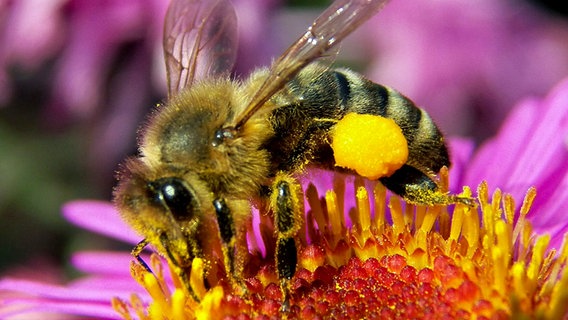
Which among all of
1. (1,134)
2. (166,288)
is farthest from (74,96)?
(166,288)

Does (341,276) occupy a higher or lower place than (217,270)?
lower

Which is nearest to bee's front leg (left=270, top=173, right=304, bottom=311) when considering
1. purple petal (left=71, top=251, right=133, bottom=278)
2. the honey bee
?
the honey bee

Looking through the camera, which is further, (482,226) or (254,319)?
(482,226)

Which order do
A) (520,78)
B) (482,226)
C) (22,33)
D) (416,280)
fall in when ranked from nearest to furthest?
1. (416,280)
2. (482,226)
3. (22,33)
4. (520,78)

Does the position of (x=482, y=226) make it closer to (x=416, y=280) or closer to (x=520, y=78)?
(x=416, y=280)

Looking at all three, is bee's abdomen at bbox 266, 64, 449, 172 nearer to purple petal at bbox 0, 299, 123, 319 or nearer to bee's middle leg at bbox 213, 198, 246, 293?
bee's middle leg at bbox 213, 198, 246, 293

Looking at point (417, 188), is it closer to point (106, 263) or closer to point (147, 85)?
point (106, 263)

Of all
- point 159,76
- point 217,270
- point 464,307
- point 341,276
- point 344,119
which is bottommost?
point 464,307
